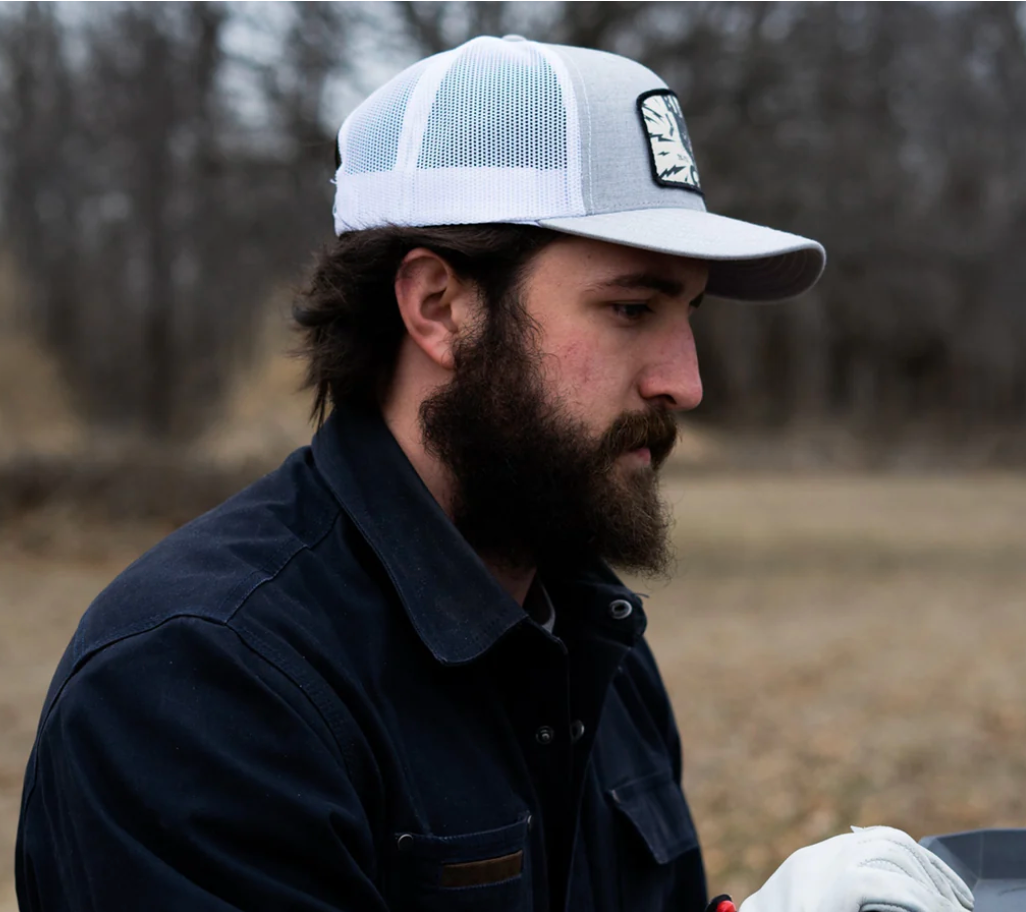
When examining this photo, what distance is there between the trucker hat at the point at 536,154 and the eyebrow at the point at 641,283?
7cm

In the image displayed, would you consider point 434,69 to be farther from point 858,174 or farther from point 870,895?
point 858,174

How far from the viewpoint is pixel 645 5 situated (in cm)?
1140

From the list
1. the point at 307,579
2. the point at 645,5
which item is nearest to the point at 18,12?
the point at 645,5

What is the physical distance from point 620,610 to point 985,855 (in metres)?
0.72

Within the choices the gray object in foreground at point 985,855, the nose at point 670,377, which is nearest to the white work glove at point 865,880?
the gray object in foreground at point 985,855

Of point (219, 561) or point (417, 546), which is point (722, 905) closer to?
point (417, 546)

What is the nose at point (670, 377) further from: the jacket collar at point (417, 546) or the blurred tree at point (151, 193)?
the blurred tree at point (151, 193)

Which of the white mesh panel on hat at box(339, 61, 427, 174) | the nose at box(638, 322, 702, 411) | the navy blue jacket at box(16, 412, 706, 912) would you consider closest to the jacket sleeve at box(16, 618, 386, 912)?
the navy blue jacket at box(16, 412, 706, 912)

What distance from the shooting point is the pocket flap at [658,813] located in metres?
2.23

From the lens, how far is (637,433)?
2.14 meters

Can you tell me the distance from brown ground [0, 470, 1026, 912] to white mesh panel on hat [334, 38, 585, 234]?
0.85 m

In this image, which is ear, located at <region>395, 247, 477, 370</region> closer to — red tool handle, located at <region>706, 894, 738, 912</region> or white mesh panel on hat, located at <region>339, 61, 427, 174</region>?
white mesh panel on hat, located at <region>339, 61, 427, 174</region>

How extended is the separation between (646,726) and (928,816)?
333cm

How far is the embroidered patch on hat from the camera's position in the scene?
7.18ft
